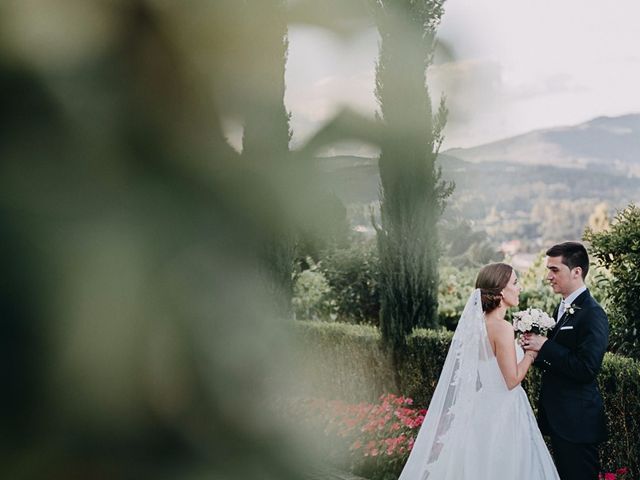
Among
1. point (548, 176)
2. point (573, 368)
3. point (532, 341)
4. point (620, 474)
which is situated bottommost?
point (620, 474)

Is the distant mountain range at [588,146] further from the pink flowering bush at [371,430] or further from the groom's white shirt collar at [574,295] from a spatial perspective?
the groom's white shirt collar at [574,295]

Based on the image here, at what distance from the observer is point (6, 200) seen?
182cm

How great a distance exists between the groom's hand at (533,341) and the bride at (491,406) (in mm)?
74

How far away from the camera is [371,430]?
6.11 meters

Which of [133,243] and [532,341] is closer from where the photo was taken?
[133,243]

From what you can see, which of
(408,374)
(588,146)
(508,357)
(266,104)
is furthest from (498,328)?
(588,146)

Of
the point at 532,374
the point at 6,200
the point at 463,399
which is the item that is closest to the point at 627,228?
the point at 532,374

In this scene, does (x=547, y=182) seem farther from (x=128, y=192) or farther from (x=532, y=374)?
(x=128, y=192)

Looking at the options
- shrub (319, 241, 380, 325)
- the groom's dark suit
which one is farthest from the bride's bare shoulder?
shrub (319, 241, 380, 325)

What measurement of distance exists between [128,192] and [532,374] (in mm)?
3918

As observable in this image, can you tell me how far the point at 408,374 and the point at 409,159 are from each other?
7.57ft

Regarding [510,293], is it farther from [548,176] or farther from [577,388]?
[548,176]

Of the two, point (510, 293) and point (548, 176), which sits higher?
point (548, 176)

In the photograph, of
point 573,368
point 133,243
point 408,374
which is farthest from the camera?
point 408,374
